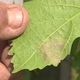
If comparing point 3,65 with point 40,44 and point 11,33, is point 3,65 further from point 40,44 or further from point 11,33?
point 40,44

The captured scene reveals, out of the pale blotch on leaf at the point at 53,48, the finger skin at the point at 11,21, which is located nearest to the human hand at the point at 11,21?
the finger skin at the point at 11,21

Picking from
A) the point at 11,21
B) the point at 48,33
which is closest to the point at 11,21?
the point at 11,21

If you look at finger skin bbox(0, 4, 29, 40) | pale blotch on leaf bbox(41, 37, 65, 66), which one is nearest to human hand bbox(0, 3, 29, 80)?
finger skin bbox(0, 4, 29, 40)

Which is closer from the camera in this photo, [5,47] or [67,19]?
[67,19]

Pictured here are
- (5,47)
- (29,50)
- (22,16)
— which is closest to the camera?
(29,50)

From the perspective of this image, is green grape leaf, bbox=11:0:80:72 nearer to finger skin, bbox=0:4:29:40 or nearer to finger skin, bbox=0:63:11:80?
finger skin, bbox=0:4:29:40

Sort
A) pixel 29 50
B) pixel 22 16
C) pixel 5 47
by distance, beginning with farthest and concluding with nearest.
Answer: pixel 5 47
pixel 22 16
pixel 29 50

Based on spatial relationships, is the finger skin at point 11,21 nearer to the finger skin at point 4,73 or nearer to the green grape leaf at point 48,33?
the green grape leaf at point 48,33

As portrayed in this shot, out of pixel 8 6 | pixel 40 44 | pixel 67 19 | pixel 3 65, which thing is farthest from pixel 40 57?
pixel 3 65
